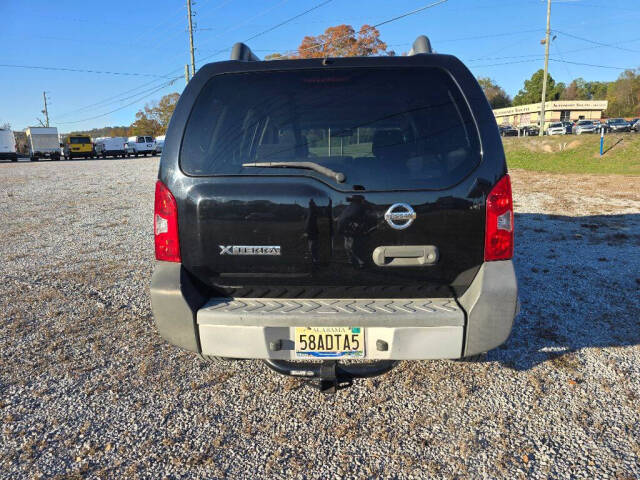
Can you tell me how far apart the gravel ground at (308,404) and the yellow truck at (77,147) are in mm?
47408

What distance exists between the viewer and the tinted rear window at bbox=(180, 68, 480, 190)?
Answer: 7.55 ft

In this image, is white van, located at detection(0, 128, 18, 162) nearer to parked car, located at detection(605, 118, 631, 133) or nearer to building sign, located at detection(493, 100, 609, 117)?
parked car, located at detection(605, 118, 631, 133)

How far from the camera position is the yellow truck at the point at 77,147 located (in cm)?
4532

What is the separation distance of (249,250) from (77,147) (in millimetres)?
50861

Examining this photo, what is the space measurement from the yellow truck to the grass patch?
136 ft

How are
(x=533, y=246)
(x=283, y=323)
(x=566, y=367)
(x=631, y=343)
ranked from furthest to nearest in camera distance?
(x=533, y=246) → (x=631, y=343) → (x=566, y=367) → (x=283, y=323)

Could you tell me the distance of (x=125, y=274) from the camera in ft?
17.6

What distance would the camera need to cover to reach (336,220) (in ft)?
7.52

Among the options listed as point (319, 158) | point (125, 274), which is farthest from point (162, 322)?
point (125, 274)

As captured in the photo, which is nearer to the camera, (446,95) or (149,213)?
(446,95)

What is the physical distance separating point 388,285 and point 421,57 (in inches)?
50.9

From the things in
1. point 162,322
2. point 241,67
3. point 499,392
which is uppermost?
point 241,67

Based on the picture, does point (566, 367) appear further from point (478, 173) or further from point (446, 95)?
point (446, 95)

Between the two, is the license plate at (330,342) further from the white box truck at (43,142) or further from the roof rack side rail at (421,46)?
the white box truck at (43,142)
